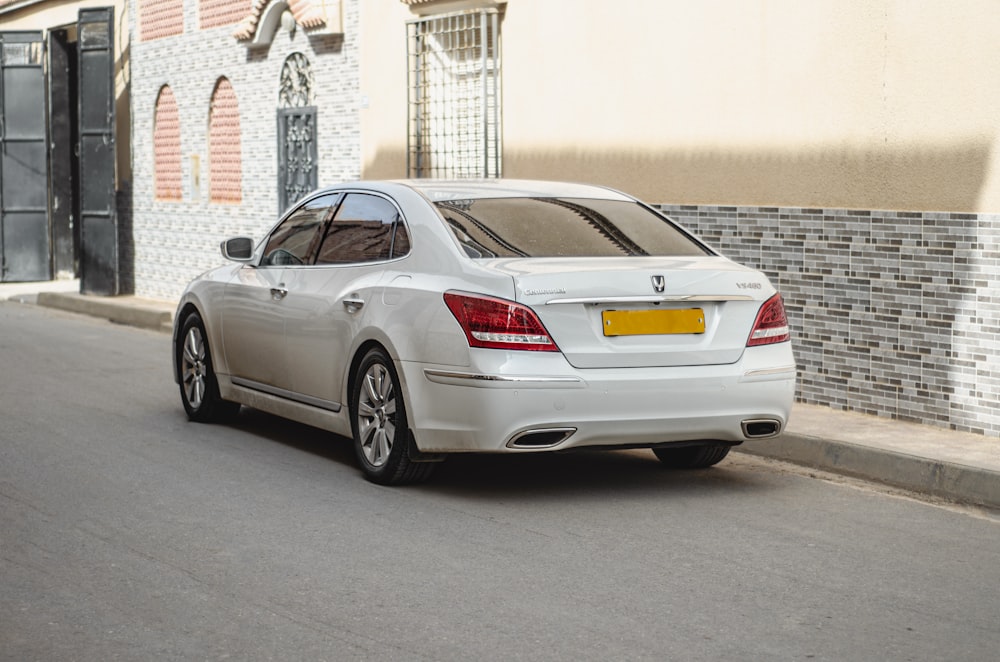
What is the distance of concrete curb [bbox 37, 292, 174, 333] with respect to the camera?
18.2m

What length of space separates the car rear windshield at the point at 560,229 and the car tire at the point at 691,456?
1073 mm

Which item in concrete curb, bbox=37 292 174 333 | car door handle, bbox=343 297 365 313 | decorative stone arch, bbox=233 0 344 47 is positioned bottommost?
concrete curb, bbox=37 292 174 333

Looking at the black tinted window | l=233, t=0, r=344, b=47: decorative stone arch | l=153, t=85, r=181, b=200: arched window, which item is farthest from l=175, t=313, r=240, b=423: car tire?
l=153, t=85, r=181, b=200: arched window

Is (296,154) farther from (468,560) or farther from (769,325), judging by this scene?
(468,560)

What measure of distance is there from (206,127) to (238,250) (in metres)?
11.6

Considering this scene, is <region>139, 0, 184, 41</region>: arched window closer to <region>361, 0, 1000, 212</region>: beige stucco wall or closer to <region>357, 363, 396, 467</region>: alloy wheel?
<region>361, 0, 1000, 212</region>: beige stucco wall

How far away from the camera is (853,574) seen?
5.94 metres

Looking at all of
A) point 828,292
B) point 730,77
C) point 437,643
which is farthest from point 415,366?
point 730,77

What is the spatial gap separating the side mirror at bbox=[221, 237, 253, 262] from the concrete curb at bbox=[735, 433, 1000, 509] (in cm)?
316

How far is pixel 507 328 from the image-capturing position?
694 centimetres

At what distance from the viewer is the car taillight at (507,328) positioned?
22.7 feet

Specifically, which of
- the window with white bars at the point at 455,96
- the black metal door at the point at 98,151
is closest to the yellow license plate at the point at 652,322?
the window with white bars at the point at 455,96

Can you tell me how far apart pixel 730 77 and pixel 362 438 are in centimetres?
494

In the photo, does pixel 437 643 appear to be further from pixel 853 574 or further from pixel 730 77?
pixel 730 77
